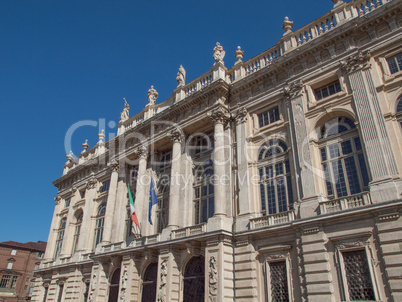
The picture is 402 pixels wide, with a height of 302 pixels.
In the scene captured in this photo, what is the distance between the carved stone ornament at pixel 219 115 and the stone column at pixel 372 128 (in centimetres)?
773

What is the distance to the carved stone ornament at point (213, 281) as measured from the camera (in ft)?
55.3

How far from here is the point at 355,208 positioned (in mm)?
14484

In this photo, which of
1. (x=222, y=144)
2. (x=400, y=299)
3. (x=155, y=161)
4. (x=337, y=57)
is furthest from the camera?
(x=155, y=161)

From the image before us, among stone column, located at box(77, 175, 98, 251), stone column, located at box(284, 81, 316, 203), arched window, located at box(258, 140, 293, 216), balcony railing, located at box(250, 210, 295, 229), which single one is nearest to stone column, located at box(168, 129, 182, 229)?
balcony railing, located at box(250, 210, 295, 229)

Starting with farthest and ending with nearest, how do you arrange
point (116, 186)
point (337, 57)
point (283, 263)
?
point (116, 186)
point (337, 57)
point (283, 263)

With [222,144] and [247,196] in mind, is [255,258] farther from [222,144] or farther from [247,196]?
[222,144]

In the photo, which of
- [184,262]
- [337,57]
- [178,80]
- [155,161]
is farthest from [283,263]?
[178,80]

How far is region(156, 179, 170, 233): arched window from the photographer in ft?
78.5

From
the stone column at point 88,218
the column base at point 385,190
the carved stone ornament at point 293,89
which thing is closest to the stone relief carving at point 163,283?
the column base at point 385,190

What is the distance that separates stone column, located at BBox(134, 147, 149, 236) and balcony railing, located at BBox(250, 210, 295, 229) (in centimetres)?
878

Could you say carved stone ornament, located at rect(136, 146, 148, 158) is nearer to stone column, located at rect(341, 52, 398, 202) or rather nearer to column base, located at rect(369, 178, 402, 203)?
stone column, located at rect(341, 52, 398, 202)

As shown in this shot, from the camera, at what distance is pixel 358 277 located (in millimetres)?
13898

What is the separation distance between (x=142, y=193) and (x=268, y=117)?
11.2m

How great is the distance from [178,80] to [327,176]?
14.8m
